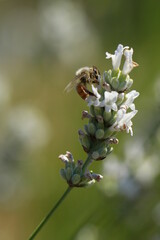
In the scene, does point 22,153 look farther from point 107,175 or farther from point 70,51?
point 70,51

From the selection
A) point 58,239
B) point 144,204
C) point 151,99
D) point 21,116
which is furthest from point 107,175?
point 21,116

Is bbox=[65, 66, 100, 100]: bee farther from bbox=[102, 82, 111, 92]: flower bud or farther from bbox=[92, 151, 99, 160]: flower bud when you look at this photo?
bbox=[92, 151, 99, 160]: flower bud

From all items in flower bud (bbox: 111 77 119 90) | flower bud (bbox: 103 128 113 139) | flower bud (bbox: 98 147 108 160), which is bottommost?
flower bud (bbox: 98 147 108 160)

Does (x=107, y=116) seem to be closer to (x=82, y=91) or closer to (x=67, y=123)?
(x=82, y=91)

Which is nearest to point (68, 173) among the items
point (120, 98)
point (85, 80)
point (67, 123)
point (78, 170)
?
point (78, 170)

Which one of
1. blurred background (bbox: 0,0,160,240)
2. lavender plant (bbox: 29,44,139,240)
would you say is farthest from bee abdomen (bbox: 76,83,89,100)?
blurred background (bbox: 0,0,160,240)

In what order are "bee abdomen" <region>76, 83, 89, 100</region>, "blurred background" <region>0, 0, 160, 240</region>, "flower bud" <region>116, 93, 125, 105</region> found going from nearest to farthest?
"flower bud" <region>116, 93, 125, 105</region>, "bee abdomen" <region>76, 83, 89, 100</region>, "blurred background" <region>0, 0, 160, 240</region>
